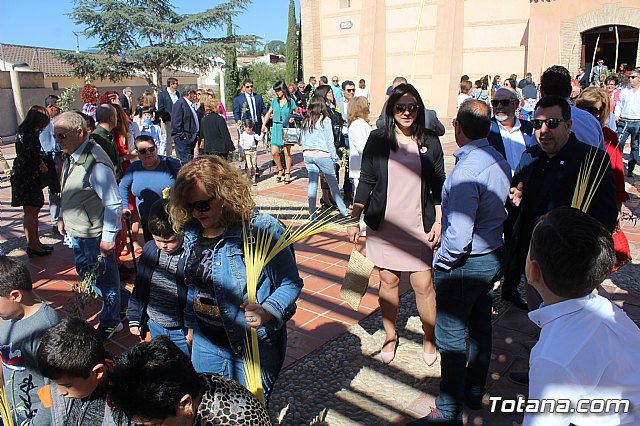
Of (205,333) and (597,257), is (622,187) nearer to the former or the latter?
(597,257)

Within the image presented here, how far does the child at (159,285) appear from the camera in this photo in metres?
2.79

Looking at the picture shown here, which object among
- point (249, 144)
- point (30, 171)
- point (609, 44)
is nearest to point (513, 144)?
point (30, 171)

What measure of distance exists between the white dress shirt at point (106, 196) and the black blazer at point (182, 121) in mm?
5712

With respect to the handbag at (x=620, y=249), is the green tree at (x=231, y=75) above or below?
above

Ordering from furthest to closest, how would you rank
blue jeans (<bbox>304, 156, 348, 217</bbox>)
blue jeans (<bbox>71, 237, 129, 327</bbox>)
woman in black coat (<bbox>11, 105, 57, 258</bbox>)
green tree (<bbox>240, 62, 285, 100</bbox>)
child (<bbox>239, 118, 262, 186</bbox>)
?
green tree (<bbox>240, 62, 285, 100</bbox>) < child (<bbox>239, 118, 262, 186</bbox>) < blue jeans (<bbox>304, 156, 348, 217</bbox>) < woman in black coat (<bbox>11, 105, 57, 258</bbox>) < blue jeans (<bbox>71, 237, 129, 327</bbox>)

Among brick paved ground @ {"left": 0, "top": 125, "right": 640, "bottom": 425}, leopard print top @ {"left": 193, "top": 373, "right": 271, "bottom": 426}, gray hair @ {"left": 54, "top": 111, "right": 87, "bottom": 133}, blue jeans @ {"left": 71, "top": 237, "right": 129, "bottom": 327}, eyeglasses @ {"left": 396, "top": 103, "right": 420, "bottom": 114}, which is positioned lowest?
brick paved ground @ {"left": 0, "top": 125, "right": 640, "bottom": 425}

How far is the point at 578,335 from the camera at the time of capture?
135 centimetres

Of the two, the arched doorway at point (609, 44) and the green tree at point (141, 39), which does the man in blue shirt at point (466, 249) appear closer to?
the arched doorway at point (609, 44)

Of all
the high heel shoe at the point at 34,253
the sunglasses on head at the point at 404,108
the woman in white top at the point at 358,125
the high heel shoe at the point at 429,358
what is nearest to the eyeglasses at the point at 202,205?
the sunglasses on head at the point at 404,108

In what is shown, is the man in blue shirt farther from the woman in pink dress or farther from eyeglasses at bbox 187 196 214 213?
eyeglasses at bbox 187 196 214 213

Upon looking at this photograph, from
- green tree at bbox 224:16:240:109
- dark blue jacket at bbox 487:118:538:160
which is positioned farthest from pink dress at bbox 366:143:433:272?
green tree at bbox 224:16:240:109

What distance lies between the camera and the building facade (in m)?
21.0

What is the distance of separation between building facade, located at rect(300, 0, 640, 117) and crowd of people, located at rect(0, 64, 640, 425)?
56.9ft

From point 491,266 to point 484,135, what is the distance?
0.77 m
